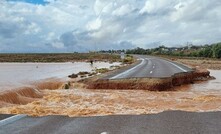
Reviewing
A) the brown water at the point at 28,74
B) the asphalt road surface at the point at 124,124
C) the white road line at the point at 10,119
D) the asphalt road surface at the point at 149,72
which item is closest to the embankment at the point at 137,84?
the asphalt road surface at the point at 149,72

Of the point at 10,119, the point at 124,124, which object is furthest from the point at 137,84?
the point at 124,124

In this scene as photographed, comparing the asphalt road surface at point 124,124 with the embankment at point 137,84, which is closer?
the asphalt road surface at point 124,124

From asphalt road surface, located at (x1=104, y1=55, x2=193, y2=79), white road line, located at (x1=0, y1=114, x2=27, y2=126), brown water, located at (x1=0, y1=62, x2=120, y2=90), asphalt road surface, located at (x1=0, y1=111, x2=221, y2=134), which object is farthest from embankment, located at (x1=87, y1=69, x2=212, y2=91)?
white road line, located at (x1=0, y1=114, x2=27, y2=126)

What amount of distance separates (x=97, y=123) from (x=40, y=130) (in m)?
1.80

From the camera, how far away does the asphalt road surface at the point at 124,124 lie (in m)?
9.27

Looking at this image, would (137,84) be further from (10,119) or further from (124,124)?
(124,124)

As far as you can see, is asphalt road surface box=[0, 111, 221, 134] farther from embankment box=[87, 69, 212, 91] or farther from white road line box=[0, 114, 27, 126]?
embankment box=[87, 69, 212, 91]

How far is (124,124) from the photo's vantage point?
10.3 m

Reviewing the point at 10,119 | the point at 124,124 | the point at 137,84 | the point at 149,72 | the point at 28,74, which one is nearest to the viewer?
the point at 124,124

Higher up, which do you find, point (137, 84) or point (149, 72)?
point (137, 84)

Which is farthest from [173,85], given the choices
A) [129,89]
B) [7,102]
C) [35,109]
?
[35,109]

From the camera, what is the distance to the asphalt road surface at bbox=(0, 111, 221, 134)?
9.27 metres

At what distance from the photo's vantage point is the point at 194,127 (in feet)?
31.3

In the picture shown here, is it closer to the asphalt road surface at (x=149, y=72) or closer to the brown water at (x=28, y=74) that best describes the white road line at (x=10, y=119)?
the brown water at (x=28, y=74)
